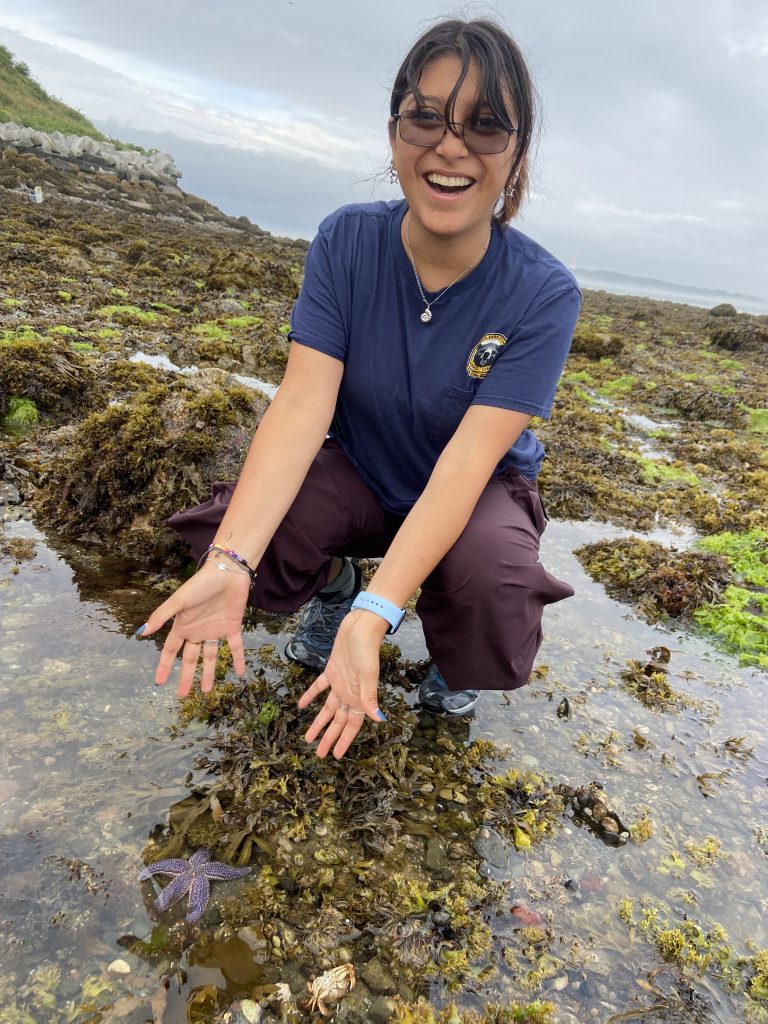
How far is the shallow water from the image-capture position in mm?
1889

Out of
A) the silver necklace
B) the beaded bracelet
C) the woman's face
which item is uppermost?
the woman's face

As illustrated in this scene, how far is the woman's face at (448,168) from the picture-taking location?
212 cm

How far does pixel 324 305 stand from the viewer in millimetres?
2580

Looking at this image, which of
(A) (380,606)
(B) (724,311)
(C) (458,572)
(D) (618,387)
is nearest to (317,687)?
(A) (380,606)

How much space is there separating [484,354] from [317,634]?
1.58 meters

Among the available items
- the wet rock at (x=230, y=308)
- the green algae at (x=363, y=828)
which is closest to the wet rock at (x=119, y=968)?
the green algae at (x=363, y=828)

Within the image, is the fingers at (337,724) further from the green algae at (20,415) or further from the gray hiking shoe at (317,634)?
the green algae at (20,415)

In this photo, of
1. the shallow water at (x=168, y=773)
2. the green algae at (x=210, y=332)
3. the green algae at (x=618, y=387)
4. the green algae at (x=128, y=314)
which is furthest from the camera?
the green algae at (x=618, y=387)

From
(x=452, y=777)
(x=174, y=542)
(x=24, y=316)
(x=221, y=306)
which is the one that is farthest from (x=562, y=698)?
(x=221, y=306)

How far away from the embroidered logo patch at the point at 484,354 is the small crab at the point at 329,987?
2.09m

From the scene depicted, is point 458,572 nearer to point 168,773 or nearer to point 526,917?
point 526,917

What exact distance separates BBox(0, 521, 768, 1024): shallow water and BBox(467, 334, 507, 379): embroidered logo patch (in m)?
1.62

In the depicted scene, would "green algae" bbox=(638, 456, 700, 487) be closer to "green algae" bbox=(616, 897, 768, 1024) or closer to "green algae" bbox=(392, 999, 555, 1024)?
"green algae" bbox=(616, 897, 768, 1024)

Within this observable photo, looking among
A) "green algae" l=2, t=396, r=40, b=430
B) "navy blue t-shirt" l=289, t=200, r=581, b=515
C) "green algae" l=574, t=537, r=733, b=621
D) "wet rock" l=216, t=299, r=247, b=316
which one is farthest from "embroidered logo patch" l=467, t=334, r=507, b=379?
"wet rock" l=216, t=299, r=247, b=316
